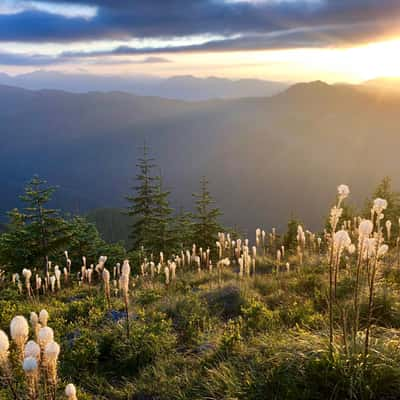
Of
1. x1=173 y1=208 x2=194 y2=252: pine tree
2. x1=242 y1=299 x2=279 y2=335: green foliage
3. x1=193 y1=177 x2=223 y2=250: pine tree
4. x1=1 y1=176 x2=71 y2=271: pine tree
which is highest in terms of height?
x1=242 y1=299 x2=279 y2=335: green foliage

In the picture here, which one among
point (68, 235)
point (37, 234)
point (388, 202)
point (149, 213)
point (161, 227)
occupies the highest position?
point (388, 202)

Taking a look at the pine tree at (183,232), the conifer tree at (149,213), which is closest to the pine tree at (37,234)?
the pine tree at (183,232)

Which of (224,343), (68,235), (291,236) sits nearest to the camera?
(224,343)

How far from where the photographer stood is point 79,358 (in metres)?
6.41

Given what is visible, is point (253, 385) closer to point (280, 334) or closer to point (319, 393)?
point (319, 393)

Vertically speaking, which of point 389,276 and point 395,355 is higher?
point 395,355

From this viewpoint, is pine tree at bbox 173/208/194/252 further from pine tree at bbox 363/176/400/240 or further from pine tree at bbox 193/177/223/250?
pine tree at bbox 363/176/400/240

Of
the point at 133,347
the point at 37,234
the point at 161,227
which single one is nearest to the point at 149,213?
the point at 161,227

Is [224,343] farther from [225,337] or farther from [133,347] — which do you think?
[133,347]

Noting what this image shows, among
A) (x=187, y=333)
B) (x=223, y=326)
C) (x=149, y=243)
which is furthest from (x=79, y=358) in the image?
(x=149, y=243)

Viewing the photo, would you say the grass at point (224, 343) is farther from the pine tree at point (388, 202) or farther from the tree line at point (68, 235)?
the pine tree at point (388, 202)

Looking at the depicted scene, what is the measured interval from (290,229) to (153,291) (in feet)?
25.1

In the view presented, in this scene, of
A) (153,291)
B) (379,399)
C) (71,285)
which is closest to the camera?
(379,399)

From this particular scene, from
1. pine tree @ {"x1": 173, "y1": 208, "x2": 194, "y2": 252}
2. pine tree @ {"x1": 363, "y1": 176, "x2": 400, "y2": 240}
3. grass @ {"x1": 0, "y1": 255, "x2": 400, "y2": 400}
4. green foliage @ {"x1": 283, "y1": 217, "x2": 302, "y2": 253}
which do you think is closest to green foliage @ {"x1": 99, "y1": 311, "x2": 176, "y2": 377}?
grass @ {"x1": 0, "y1": 255, "x2": 400, "y2": 400}
